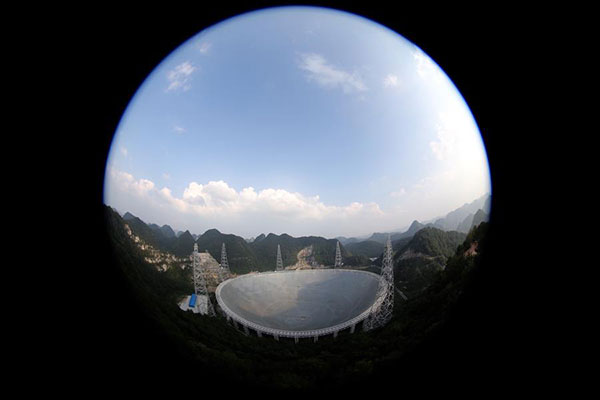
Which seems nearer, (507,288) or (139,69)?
(507,288)

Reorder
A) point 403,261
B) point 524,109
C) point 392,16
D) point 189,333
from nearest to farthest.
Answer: point 524,109 < point 392,16 < point 189,333 < point 403,261

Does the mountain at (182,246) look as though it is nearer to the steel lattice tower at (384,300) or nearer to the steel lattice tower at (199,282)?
the steel lattice tower at (199,282)

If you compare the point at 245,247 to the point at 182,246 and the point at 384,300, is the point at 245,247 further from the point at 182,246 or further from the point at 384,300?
the point at 384,300

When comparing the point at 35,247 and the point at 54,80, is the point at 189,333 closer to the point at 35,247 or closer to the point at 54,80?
the point at 35,247

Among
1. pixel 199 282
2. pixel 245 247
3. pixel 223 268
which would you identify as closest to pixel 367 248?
pixel 245 247

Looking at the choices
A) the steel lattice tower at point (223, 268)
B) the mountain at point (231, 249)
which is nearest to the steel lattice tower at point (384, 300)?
the steel lattice tower at point (223, 268)

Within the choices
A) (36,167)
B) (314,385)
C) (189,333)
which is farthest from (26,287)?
(314,385)

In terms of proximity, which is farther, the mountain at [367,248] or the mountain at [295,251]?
the mountain at [367,248]

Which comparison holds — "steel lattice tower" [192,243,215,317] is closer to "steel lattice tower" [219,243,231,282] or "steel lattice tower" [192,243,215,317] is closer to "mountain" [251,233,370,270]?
"steel lattice tower" [219,243,231,282]

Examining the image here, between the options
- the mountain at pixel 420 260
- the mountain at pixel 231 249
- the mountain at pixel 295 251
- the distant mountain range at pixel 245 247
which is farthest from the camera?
the mountain at pixel 295 251
